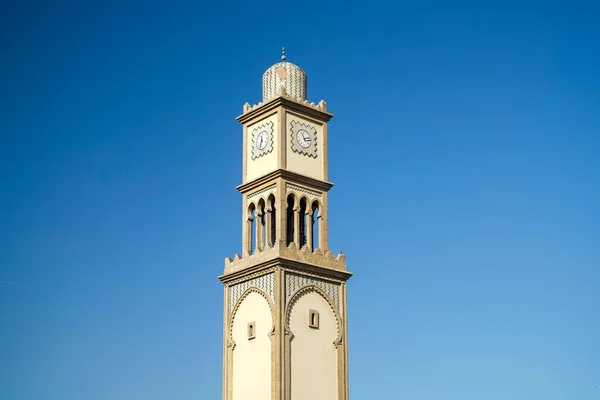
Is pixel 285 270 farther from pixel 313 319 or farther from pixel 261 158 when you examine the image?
pixel 261 158

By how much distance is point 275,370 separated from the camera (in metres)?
45.8

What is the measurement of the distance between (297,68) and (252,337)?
1274 centimetres

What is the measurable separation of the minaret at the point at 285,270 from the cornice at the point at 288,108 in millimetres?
46

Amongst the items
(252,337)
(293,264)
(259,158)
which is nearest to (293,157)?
(259,158)

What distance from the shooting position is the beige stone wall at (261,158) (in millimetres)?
49975

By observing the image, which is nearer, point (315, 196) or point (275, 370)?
point (275, 370)

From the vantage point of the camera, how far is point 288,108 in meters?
50.6

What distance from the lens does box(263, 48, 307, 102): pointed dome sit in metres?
51.4

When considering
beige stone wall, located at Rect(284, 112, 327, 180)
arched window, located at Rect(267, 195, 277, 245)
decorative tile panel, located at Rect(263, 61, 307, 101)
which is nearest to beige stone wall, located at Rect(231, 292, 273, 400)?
arched window, located at Rect(267, 195, 277, 245)

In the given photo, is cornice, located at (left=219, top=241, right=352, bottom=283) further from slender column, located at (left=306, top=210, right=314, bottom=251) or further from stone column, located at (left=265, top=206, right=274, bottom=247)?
stone column, located at (left=265, top=206, right=274, bottom=247)

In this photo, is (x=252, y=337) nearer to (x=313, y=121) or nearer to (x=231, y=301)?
(x=231, y=301)

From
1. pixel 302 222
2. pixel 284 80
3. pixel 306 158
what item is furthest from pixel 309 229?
pixel 284 80

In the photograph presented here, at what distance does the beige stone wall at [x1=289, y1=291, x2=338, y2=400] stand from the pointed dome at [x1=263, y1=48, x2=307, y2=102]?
31.1 ft

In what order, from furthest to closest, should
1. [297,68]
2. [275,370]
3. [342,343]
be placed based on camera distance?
1. [297,68]
2. [342,343]
3. [275,370]
